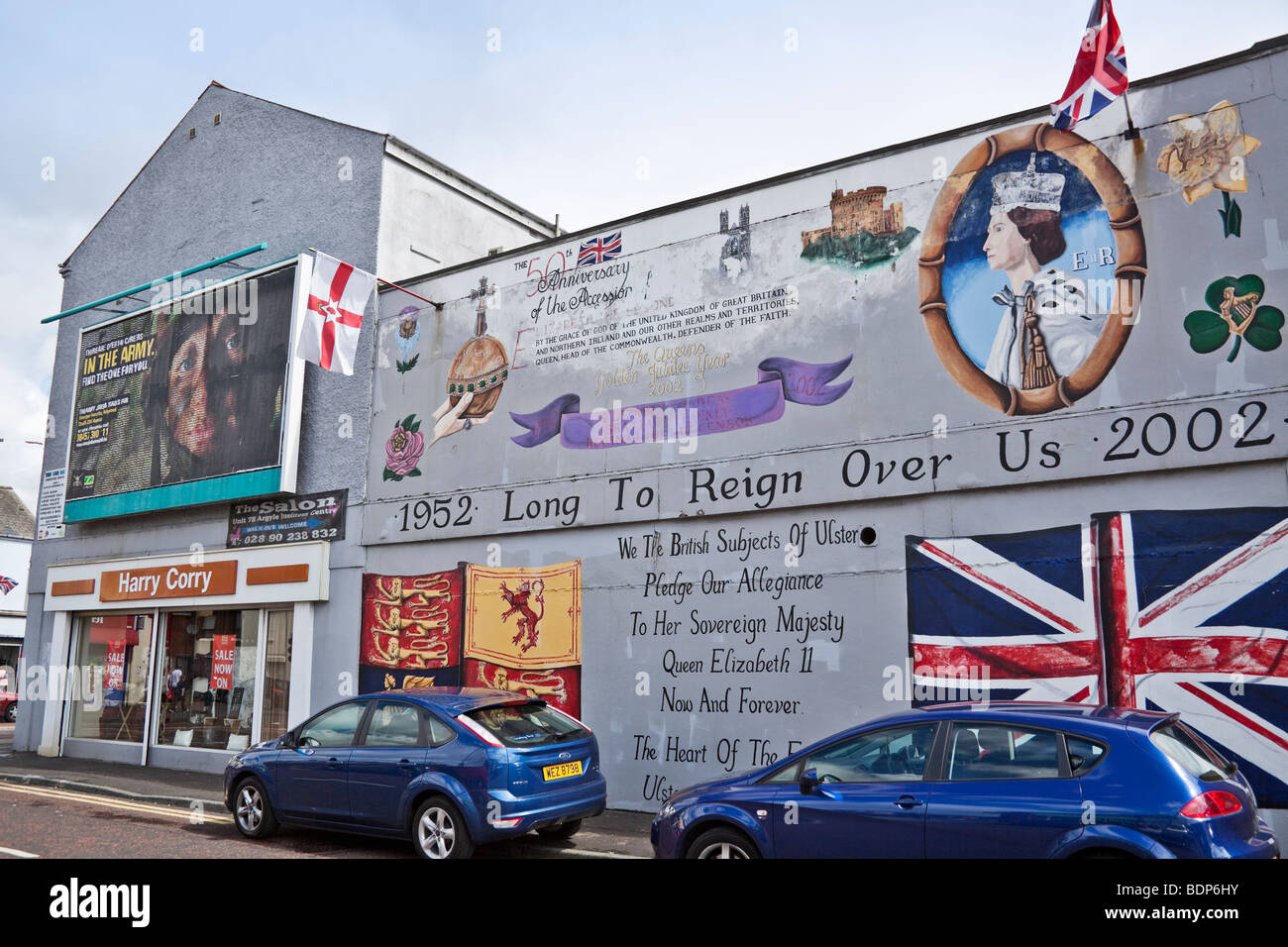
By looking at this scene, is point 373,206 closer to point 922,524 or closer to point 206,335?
point 206,335

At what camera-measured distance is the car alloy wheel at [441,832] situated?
322 inches

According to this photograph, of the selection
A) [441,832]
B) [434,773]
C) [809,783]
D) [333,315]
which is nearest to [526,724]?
[434,773]

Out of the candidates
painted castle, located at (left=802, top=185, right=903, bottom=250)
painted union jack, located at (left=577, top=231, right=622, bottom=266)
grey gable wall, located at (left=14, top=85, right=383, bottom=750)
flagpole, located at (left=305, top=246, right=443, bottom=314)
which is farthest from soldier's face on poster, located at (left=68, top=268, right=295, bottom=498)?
painted castle, located at (left=802, top=185, right=903, bottom=250)

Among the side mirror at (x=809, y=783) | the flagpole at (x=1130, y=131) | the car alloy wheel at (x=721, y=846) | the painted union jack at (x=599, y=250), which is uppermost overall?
the painted union jack at (x=599, y=250)

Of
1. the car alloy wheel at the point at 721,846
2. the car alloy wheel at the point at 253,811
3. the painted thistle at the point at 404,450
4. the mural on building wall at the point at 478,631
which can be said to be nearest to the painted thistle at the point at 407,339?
the painted thistle at the point at 404,450

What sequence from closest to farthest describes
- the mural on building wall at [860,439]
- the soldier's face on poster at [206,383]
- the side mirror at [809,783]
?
the side mirror at [809,783]
the mural on building wall at [860,439]
the soldier's face on poster at [206,383]

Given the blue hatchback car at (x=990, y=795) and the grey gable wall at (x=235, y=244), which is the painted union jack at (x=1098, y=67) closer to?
the blue hatchback car at (x=990, y=795)

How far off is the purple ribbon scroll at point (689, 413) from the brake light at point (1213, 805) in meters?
5.99

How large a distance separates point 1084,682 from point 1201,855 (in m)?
3.82

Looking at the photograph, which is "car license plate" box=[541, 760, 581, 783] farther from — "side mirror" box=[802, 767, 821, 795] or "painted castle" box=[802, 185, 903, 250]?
"painted castle" box=[802, 185, 903, 250]

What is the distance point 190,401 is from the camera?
17000 millimetres

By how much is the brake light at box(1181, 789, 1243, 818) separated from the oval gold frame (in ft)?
15.4

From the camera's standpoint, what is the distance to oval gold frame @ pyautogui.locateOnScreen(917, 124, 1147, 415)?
924 centimetres

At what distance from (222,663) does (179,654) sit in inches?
49.9
